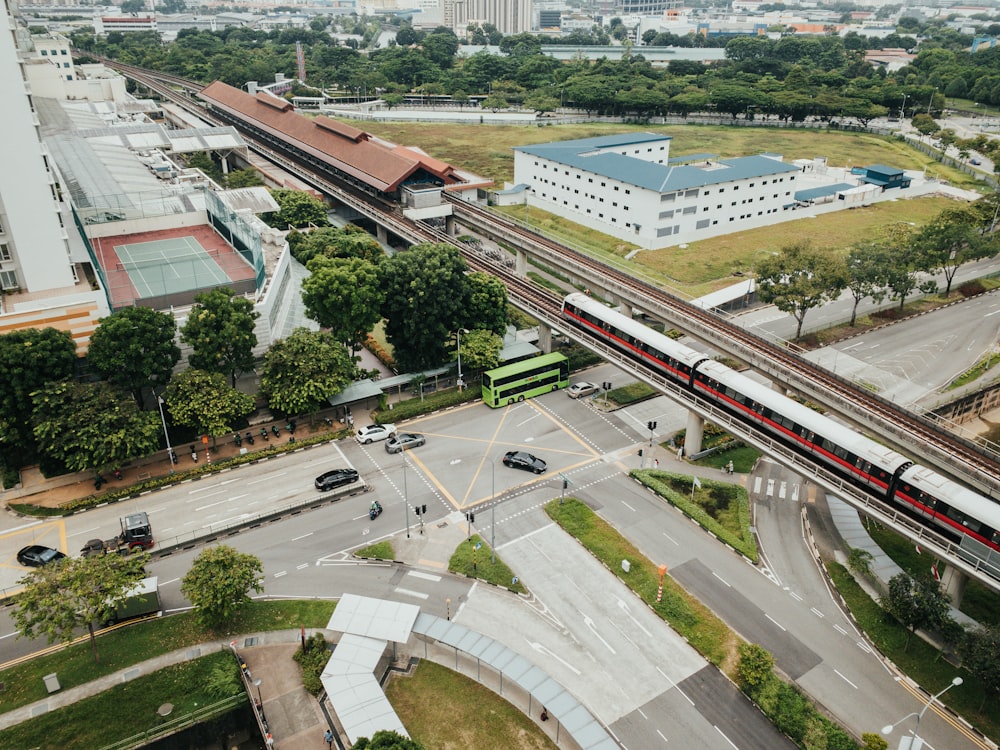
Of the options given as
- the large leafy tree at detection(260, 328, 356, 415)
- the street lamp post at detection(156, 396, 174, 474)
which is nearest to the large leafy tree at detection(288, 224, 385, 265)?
the large leafy tree at detection(260, 328, 356, 415)

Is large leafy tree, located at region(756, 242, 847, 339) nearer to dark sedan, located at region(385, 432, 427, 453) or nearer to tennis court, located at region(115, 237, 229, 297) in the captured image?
dark sedan, located at region(385, 432, 427, 453)

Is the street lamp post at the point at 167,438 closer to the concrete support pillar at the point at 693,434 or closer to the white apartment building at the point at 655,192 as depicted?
the concrete support pillar at the point at 693,434

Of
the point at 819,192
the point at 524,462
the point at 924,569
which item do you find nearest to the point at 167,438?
the point at 524,462

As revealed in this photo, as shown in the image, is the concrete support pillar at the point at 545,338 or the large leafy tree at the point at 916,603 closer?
the large leafy tree at the point at 916,603

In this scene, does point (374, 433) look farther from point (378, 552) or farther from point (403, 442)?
point (378, 552)

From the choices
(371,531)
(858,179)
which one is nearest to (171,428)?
(371,531)

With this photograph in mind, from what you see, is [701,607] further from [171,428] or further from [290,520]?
[171,428]

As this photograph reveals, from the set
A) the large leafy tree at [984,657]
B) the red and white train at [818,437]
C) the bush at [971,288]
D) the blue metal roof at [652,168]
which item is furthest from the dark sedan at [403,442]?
the bush at [971,288]
